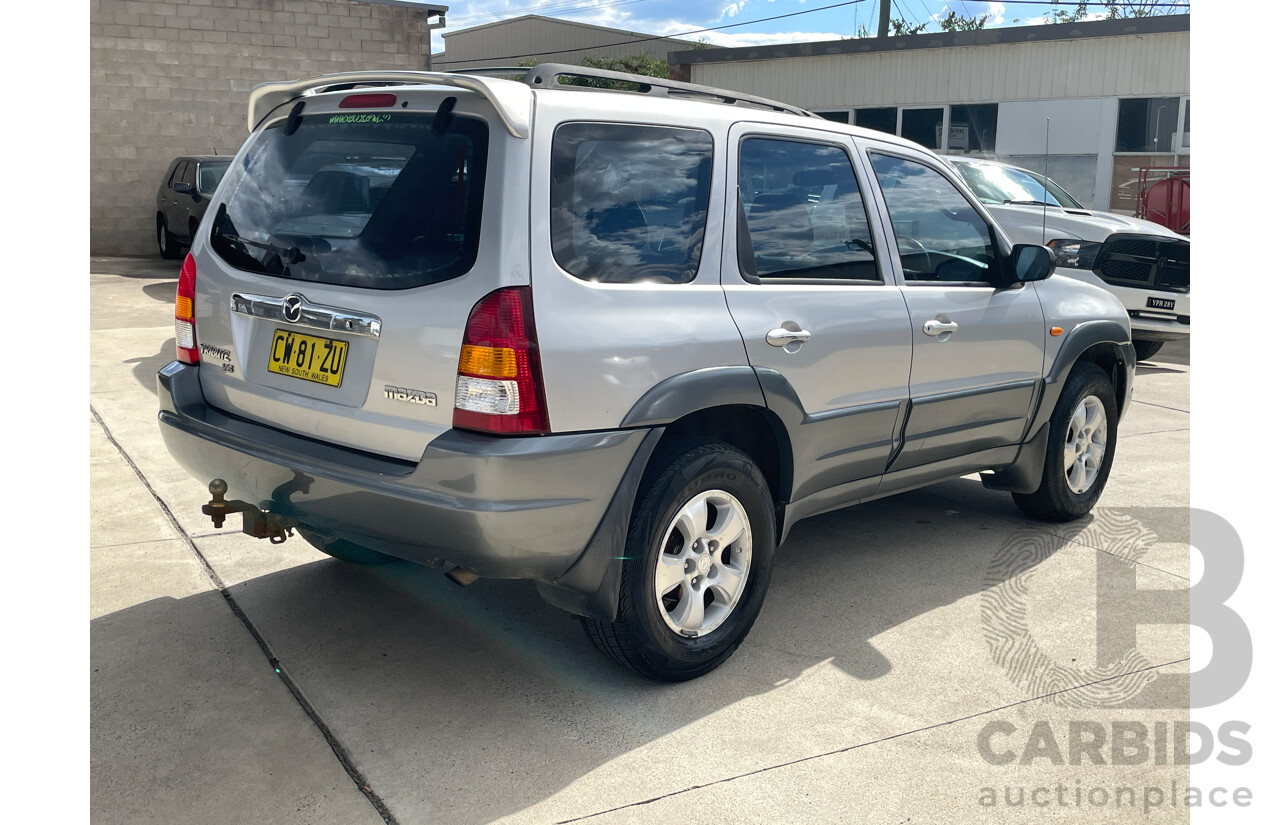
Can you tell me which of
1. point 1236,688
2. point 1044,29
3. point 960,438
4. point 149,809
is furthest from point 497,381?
point 1044,29

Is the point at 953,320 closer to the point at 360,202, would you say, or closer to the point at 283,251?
the point at 360,202

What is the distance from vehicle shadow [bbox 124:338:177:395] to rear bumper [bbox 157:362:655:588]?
4.85 m

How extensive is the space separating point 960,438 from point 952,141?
1818cm

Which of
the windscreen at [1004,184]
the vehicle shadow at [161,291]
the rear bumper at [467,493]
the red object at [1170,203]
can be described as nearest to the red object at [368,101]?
the rear bumper at [467,493]

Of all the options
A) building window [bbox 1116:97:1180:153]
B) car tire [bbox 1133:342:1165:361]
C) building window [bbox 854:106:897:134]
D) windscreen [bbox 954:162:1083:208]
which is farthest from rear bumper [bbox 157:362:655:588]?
building window [bbox 854:106:897:134]

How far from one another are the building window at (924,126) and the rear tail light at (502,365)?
19.9m

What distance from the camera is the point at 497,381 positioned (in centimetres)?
305

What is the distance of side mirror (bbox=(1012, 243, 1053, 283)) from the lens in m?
4.71

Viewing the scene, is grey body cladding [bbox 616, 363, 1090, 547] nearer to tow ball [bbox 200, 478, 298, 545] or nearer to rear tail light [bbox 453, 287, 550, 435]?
rear tail light [bbox 453, 287, 550, 435]

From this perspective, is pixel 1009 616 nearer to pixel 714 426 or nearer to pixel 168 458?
pixel 714 426

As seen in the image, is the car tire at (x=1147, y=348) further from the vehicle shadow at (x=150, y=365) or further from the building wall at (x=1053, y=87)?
the building wall at (x=1053, y=87)

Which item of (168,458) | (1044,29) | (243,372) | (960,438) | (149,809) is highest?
(1044,29)

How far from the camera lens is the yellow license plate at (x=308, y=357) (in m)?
3.35

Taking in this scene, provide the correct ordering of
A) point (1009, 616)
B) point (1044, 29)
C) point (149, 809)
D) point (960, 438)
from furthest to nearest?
point (1044, 29) < point (960, 438) < point (1009, 616) < point (149, 809)
